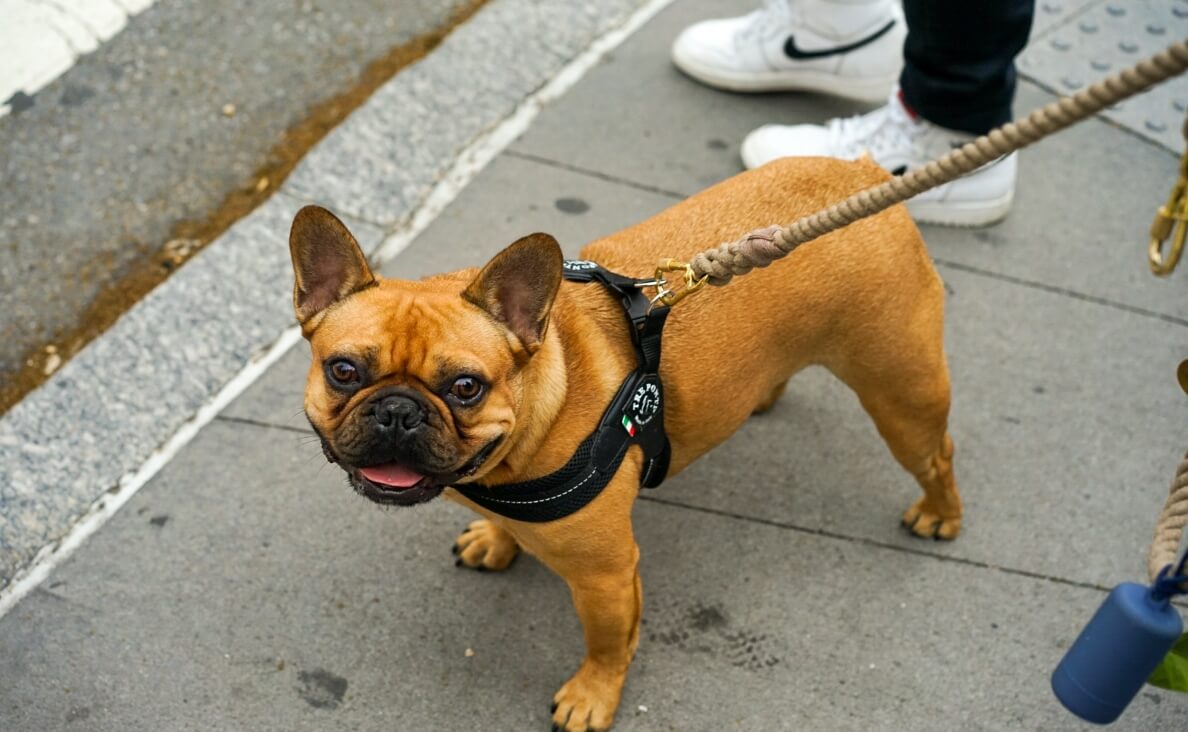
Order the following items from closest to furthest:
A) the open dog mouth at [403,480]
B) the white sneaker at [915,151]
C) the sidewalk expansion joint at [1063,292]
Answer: the open dog mouth at [403,480] → the sidewalk expansion joint at [1063,292] → the white sneaker at [915,151]

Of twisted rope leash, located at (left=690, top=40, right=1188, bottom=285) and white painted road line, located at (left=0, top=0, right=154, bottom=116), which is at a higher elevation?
twisted rope leash, located at (left=690, top=40, right=1188, bottom=285)

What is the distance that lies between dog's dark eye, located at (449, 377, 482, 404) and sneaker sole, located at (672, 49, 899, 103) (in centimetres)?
320

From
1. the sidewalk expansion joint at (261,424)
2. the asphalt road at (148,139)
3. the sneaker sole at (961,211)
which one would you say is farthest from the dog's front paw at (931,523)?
the asphalt road at (148,139)

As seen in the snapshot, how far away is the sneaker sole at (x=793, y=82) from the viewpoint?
16.5 feet

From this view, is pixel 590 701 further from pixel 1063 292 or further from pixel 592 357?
pixel 1063 292

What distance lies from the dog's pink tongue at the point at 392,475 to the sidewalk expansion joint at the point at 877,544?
132 centimetres

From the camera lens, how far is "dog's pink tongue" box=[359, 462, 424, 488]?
2416 mm

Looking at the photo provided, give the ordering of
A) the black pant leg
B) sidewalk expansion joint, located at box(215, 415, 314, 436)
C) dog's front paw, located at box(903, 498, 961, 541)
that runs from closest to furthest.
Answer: dog's front paw, located at box(903, 498, 961, 541) < sidewalk expansion joint, located at box(215, 415, 314, 436) < the black pant leg

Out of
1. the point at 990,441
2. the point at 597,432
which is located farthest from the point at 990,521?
the point at 597,432

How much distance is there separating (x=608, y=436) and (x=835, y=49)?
3014mm

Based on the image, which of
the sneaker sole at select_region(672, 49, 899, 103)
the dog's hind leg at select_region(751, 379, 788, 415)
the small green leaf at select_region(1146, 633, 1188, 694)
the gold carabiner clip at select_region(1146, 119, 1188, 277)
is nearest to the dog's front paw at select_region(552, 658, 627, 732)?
the dog's hind leg at select_region(751, 379, 788, 415)

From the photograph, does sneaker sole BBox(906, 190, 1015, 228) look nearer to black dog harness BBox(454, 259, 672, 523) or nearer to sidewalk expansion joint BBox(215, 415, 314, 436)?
black dog harness BBox(454, 259, 672, 523)

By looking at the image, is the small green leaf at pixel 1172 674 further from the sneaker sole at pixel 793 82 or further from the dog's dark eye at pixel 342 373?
the sneaker sole at pixel 793 82

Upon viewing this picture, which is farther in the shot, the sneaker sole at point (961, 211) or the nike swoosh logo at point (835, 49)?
the nike swoosh logo at point (835, 49)
